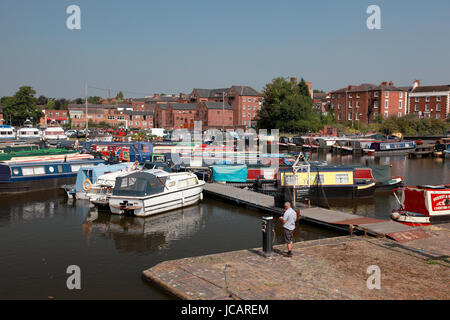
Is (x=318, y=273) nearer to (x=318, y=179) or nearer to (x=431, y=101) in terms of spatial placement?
(x=318, y=179)

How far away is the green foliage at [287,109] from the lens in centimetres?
9138

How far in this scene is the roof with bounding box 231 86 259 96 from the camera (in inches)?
4503

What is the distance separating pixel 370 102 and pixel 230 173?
233ft

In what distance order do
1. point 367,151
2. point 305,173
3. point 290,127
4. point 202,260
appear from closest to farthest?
point 202,260, point 305,173, point 367,151, point 290,127

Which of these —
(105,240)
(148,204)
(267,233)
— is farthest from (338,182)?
(105,240)

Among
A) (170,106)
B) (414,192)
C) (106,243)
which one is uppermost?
(170,106)

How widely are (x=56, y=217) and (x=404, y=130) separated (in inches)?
2914

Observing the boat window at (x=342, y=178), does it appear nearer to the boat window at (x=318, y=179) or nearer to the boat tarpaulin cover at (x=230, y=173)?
the boat window at (x=318, y=179)

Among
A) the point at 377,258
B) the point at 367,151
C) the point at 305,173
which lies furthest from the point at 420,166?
the point at 377,258

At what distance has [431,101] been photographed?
9475cm

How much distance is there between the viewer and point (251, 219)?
851 inches

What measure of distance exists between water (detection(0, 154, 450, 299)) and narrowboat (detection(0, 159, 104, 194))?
5.18ft

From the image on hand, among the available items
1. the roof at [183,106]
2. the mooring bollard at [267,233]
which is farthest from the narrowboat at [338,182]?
the roof at [183,106]
